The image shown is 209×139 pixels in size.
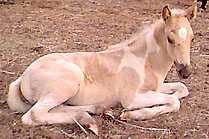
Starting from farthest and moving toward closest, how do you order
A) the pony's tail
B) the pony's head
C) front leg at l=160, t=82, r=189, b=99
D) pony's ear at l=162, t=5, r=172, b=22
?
front leg at l=160, t=82, r=189, b=99 < the pony's tail < pony's ear at l=162, t=5, r=172, b=22 < the pony's head

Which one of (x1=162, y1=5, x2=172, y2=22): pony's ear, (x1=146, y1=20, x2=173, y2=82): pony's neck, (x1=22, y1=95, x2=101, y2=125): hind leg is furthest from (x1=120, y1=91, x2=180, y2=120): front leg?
(x1=162, y1=5, x2=172, y2=22): pony's ear

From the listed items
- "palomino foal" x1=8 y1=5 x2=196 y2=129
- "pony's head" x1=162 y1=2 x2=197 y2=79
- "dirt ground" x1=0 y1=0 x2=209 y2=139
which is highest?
"pony's head" x1=162 y1=2 x2=197 y2=79

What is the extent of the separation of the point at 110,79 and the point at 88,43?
2.37 metres

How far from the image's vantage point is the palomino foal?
3.83 metres

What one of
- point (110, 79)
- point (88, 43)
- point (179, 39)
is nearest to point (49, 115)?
point (110, 79)

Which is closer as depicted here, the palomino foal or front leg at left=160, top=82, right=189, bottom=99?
the palomino foal

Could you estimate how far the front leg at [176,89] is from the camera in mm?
4506

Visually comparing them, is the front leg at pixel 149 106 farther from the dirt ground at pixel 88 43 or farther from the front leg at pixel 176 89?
the front leg at pixel 176 89

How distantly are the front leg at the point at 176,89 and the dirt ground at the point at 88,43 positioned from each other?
8 centimetres

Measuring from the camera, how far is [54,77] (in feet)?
12.9

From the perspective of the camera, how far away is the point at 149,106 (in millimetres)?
4121

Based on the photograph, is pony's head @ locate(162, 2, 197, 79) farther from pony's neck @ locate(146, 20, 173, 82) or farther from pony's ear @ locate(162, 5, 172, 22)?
pony's neck @ locate(146, 20, 173, 82)

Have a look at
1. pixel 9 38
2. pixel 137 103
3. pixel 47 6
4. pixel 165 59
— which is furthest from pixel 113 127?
pixel 47 6

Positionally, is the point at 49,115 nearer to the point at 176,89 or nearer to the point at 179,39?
the point at 179,39
